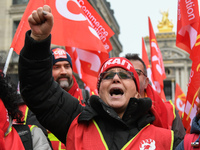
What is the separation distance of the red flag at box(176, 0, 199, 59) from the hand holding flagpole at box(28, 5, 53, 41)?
9.36ft

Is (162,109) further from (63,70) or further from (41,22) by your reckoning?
(41,22)

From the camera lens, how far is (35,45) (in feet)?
6.72

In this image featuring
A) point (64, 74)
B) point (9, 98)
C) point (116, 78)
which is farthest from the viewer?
point (64, 74)

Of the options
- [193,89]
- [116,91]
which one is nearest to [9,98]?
[116,91]

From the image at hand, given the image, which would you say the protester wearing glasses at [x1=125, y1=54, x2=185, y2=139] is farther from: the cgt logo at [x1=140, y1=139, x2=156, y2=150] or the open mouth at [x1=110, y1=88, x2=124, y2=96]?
the cgt logo at [x1=140, y1=139, x2=156, y2=150]

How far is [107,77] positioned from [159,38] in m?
45.7

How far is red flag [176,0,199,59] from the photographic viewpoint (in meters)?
4.48

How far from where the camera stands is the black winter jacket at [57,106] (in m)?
2.11

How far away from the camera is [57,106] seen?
2.30 meters

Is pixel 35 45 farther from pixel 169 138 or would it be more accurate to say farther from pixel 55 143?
pixel 55 143

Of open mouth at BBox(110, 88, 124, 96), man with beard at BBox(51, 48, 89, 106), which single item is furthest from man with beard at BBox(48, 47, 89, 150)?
open mouth at BBox(110, 88, 124, 96)

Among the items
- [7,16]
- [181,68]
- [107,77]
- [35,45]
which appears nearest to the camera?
[35,45]

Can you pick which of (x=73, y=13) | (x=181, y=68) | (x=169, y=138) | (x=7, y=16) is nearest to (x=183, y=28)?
(x=73, y=13)

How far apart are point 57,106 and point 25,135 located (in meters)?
0.50
